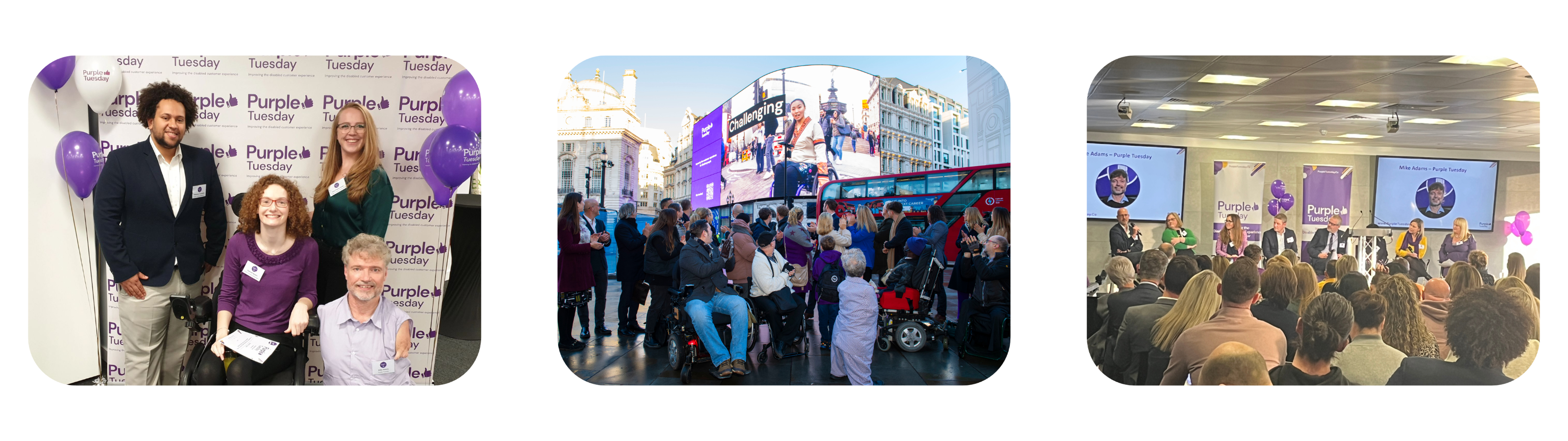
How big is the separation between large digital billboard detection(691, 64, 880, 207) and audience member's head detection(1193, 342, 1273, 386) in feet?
6.21

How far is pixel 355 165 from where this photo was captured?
3.41 metres

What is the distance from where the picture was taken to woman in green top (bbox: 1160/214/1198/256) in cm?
397

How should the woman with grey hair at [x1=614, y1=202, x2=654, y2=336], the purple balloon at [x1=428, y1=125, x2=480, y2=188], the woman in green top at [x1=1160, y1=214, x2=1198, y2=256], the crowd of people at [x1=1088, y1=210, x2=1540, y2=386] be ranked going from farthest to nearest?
the woman in green top at [x1=1160, y1=214, x2=1198, y2=256]
the crowd of people at [x1=1088, y1=210, x2=1540, y2=386]
the woman with grey hair at [x1=614, y1=202, x2=654, y2=336]
the purple balloon at [x1=428, y1=125, x2=480, y2=188]

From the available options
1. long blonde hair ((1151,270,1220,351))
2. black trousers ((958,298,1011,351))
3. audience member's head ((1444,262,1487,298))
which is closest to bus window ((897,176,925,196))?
black trousers ((958,298,1011,351))

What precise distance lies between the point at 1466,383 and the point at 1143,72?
2.27 m

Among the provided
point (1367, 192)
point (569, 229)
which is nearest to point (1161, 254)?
point (1367, 192)

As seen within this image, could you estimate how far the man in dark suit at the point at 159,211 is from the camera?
3.38 metres

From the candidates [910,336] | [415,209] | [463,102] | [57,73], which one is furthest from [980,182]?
[57,73]

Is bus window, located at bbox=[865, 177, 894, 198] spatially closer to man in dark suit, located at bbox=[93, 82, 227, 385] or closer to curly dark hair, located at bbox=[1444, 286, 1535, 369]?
man in dark suit, located at bbox=[93, 82, 227, 385]

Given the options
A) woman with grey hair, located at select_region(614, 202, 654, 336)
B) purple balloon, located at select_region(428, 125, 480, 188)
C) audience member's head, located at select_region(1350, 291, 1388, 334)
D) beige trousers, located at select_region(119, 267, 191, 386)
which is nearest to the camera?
purple balloon, located at select_region(428, 125, 480, 188)

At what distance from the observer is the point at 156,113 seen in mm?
3393

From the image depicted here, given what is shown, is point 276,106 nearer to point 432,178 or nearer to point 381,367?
point 432,178

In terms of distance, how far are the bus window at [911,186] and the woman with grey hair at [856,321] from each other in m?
0.35

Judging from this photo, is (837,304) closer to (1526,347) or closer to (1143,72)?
(1143,72)
